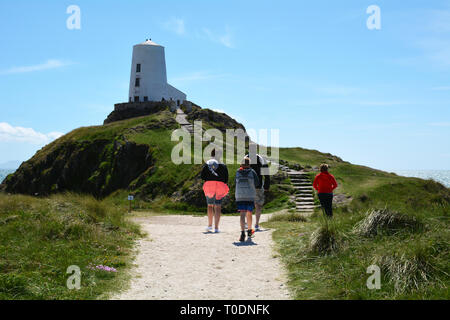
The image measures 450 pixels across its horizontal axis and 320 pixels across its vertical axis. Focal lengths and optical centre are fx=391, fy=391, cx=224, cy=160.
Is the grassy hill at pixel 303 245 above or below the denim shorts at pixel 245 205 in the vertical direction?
below

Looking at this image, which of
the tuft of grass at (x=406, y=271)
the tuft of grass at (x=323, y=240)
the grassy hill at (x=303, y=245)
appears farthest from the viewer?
the tuft of grass at (x=323, y=240)

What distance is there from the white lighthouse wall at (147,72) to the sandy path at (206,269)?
48.6m

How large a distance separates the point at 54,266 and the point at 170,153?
1094 inches

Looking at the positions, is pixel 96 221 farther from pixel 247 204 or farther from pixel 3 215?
pixel 247 204

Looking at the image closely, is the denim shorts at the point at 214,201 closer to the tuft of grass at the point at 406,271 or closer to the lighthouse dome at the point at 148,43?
the tuft of grass at the point at 406,271

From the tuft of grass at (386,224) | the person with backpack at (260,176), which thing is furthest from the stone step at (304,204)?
the tuft of grass at (386,224)

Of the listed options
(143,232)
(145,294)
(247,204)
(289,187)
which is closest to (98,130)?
(289,187)

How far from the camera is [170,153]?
3634cm

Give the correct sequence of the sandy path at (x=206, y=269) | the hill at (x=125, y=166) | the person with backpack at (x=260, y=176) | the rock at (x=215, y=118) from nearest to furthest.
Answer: the sandy path at (x=206, y=269), the person with backpack at (x=260, y=176), the hill at (x=125, y=166), the rock at (x=215, y=118)

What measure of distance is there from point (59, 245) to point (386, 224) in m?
8.68

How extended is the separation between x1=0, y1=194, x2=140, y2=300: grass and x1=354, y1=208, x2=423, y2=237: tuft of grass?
617 cm

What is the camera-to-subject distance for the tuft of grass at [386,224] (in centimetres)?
999

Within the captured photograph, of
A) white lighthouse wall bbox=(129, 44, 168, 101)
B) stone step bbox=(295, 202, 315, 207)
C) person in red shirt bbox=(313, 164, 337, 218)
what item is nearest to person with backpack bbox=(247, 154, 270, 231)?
person in red shirt bbox=(313, 164, 337, 218)

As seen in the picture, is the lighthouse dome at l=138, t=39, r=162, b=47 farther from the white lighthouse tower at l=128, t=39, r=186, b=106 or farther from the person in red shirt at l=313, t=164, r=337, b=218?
the person in red shirt at l=313, t=164, r=337, b=218
